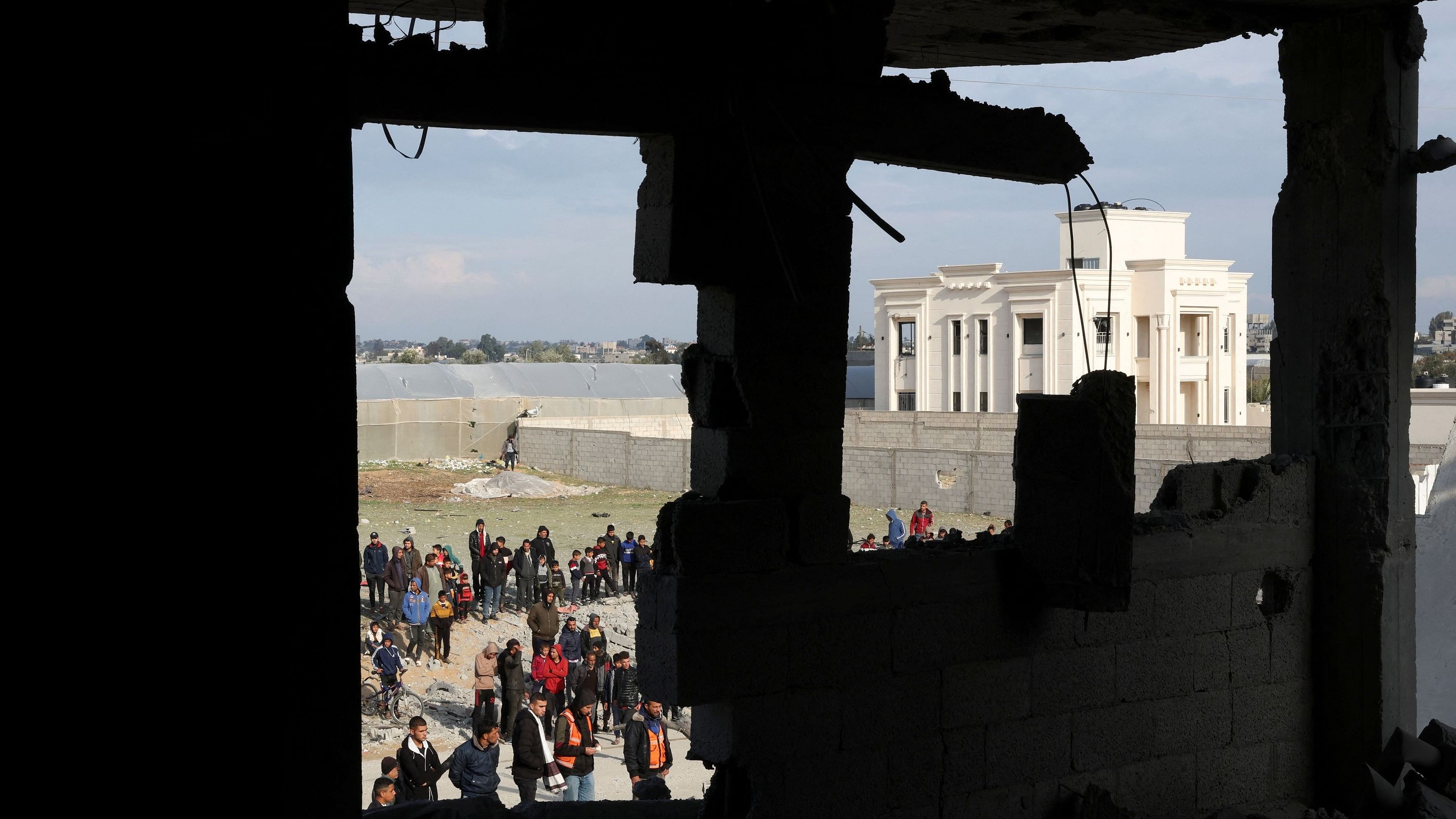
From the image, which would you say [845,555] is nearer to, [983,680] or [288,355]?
[983,680]

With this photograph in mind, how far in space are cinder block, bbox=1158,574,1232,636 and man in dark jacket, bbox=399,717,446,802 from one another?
6298mm

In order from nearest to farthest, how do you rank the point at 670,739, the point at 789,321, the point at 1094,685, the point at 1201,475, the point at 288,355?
1. the point at 288,355
2. the point at 789,321
3. the point at 1094,685
4. the point at 1201,475
5. the point at 670,739

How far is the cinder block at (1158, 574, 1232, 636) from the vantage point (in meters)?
7.51

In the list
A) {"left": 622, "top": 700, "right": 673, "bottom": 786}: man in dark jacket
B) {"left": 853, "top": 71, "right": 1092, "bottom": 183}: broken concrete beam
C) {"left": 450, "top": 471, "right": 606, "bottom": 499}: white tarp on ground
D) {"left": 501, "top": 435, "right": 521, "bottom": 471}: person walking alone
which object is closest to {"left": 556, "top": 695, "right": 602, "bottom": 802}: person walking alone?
{"left": 622, "top": 700, "right": 673, "bottom": 786}: man in dark jacket

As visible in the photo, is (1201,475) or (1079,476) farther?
(1201,475)

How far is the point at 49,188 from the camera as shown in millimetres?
3828

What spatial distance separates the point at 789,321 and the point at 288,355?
2560 millimetres

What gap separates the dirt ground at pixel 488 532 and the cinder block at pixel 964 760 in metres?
3.72

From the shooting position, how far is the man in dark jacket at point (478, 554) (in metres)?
20.4

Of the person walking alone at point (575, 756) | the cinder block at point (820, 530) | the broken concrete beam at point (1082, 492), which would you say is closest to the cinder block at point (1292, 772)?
the broken concrete beam at point (1082, 492)

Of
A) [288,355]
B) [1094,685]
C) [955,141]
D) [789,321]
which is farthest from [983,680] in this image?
[288,355]

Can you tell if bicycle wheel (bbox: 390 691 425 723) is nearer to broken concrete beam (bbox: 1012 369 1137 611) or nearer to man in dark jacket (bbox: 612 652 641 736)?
man in dark jacket (bbox: 612 652 641 736)

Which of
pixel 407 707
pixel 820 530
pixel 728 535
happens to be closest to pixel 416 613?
pixel 407 707

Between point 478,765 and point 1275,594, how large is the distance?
257 inches
